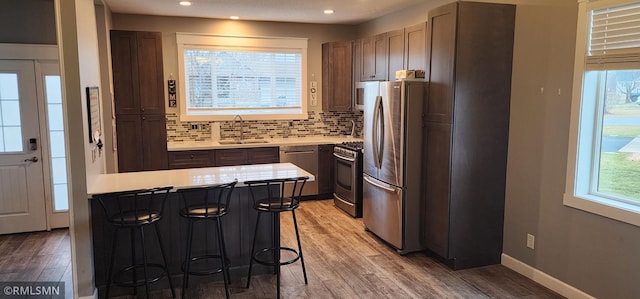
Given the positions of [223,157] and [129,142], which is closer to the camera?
[129,142]

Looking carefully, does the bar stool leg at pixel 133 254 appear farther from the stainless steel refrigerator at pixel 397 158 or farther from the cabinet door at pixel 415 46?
the cabinet door at pixel 415 46

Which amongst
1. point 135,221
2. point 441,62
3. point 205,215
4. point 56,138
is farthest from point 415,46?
point 56,138

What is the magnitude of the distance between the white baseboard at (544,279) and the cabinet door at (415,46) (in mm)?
2068

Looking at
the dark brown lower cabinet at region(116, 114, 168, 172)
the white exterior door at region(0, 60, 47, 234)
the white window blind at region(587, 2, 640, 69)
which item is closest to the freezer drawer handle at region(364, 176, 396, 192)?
the white window blind at region(587, 2, 640, 69)

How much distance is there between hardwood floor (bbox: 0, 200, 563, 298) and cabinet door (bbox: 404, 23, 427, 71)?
1937mm

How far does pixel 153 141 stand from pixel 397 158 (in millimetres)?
3085

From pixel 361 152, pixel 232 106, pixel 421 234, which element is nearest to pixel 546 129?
pixel 421 234

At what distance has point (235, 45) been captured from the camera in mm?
6129

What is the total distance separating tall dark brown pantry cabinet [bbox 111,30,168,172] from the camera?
5.15 m

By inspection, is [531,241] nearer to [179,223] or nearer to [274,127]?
[179,223]

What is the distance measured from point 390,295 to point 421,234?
3.22 feet

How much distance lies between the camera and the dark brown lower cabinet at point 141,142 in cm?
523

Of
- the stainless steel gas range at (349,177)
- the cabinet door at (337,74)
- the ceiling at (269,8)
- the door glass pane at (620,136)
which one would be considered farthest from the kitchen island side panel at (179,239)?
the cabinet door at (337,74)

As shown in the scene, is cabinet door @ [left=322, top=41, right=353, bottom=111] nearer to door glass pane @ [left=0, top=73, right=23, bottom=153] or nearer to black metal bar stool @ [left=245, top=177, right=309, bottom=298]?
black metal bar stool @ [left=245, top=177, right=309, bottom=298]
